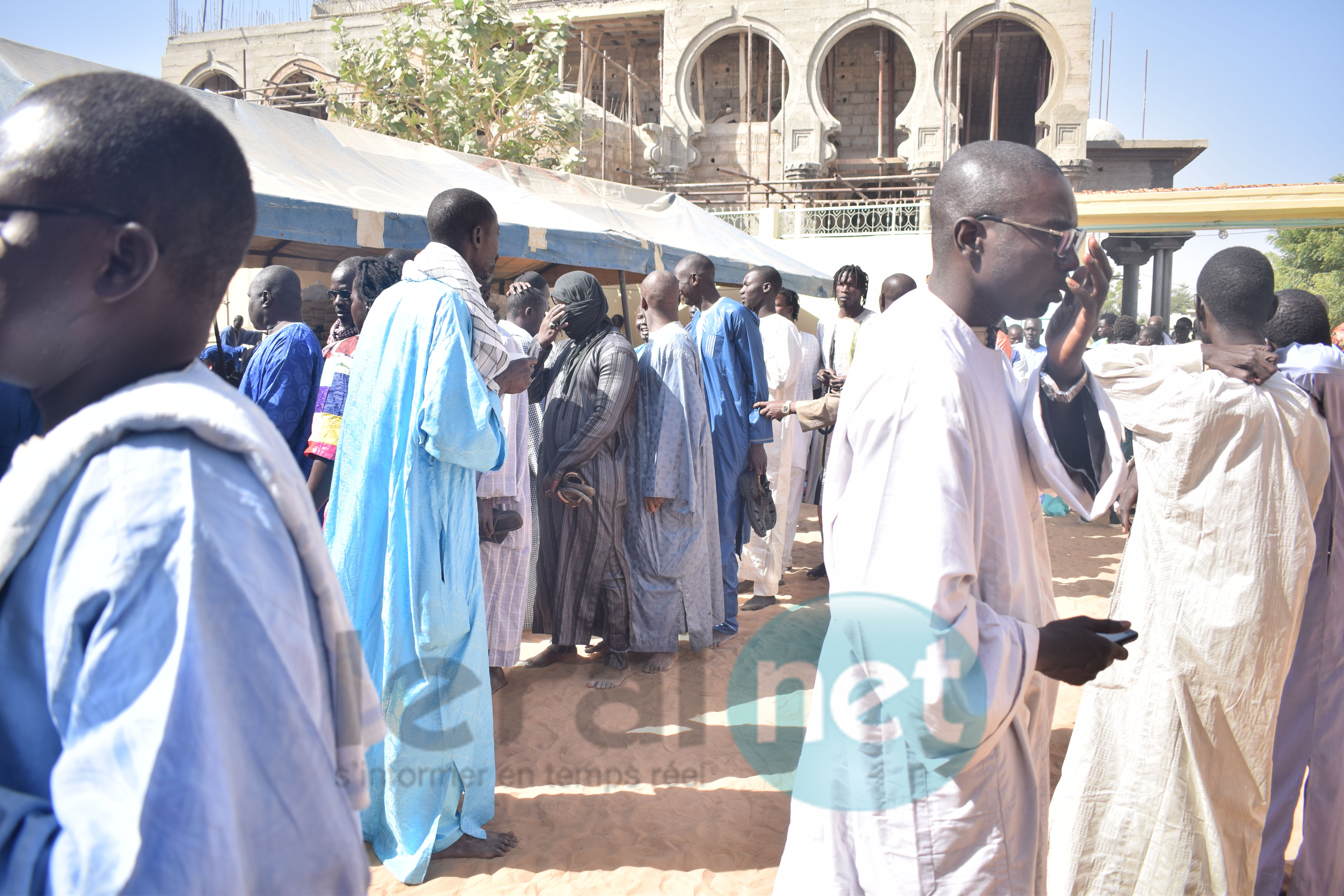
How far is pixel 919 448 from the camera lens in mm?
1312

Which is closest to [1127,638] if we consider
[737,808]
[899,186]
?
[737,808]

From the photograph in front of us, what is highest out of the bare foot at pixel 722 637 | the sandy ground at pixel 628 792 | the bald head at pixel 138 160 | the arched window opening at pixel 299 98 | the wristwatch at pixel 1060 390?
the arched window opening at pixel 299 98

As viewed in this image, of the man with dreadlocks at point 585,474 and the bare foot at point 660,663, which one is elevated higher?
the man with dreadlocks at point 585,474

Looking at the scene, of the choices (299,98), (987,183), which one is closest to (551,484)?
(987,183)

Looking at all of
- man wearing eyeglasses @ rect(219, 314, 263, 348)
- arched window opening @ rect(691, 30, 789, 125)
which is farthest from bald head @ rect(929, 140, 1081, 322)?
arched window opening @ rect(691, 30, 789, 125)

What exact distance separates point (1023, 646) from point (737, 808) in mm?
2229

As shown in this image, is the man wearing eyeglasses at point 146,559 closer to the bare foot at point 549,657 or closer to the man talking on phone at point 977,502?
the man talking on phone at point 977,502

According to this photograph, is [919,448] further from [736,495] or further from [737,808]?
[736,495]

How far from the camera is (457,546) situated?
2.68 m

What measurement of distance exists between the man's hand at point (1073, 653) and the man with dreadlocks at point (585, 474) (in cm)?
299

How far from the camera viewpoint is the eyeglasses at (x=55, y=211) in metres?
0.76

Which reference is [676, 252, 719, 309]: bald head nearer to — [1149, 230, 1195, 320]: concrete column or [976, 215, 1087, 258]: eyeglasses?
[976, 215, 1087, 258]: eyeglasses

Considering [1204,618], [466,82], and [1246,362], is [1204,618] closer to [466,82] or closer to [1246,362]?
[1246,362]

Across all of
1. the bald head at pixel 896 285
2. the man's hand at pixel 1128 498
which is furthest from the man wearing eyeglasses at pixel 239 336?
the man's hand at pixel 1128 498
